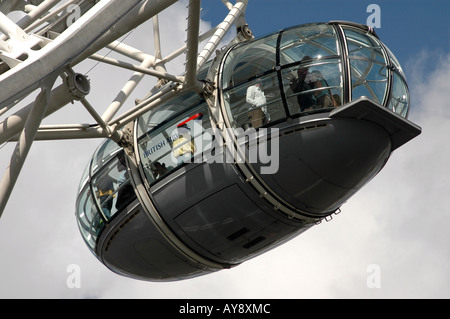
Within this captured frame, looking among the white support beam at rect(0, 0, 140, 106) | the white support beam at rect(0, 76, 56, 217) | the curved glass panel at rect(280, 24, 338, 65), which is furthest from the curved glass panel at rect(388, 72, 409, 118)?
the white support beam at rect(0, 76, 56, 217)

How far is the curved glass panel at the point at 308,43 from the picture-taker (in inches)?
693

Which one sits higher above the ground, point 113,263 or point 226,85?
point 226,85

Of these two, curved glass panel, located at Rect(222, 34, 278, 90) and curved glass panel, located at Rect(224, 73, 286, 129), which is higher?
curved glass panel, located at Rect(222, 34, 278, 90)

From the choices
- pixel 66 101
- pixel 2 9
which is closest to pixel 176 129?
pixel 66 101

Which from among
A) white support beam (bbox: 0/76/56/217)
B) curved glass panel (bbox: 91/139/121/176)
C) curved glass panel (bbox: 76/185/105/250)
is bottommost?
white support beam (bbox: 0/76/56/217)

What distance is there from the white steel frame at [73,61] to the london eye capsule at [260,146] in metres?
0.76

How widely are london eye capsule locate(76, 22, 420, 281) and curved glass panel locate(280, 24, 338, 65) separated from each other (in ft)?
0.09

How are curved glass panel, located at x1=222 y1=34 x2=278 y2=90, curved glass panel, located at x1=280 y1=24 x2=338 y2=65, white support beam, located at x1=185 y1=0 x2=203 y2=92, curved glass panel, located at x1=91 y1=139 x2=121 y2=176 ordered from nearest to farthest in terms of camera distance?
1. white support beam, located at x1=185 y1=0 x2=203 y2=92
2. curved glass panel, located at x1=280 y1=24 x2=338 y2=65
3. curved glass panel, located at x1=222 y1=34 x2=278 y2=90
4. curved glass panel, located at x1=91 y1=139 x2=121 y2=176

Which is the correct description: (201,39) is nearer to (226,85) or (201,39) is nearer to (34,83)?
(226,85)

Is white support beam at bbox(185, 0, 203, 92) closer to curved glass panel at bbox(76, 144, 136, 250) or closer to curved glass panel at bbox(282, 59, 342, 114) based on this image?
curved glass panel at bbox(282, 59, 342, 114)

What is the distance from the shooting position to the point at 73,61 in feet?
51.6

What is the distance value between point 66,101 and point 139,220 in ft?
12.1

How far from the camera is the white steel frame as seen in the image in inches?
528

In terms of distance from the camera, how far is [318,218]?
18.9 meters
